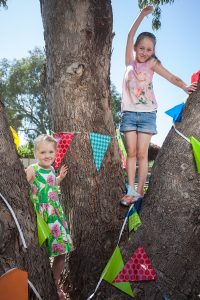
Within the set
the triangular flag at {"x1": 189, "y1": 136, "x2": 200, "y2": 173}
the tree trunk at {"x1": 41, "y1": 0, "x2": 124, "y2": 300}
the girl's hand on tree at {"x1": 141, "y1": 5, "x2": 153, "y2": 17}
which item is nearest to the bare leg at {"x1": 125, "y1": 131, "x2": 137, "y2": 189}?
the tree trunk at {"x1": 41, "y1": 0, "x2": 124, "y2": 300}

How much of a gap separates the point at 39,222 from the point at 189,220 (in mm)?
1011

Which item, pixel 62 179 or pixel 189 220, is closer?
pixel 189 220

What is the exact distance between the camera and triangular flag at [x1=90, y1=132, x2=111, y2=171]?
2.79 metres

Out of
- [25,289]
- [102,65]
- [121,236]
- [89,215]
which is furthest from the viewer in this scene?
[102,65]

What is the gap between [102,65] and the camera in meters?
2.96

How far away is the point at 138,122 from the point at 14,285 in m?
2.04

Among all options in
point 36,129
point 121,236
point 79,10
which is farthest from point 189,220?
point 36,129

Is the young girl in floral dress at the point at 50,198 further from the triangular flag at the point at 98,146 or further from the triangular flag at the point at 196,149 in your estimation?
the triangular flag at the point at 196,149

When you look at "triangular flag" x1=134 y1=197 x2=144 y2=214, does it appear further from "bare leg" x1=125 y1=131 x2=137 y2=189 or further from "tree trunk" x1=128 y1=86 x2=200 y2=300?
"bare leg" x1=125 y1=131 x2=137 y2=189

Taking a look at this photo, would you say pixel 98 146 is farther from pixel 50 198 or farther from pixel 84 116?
pixel 50 198

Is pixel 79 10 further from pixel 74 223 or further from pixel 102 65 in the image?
pixel 74 223

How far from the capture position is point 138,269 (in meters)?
2.10

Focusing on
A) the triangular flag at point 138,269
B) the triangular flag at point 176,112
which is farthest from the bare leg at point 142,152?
the triangular flag at point 138,269

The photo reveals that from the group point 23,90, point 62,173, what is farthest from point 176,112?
point 23,90
